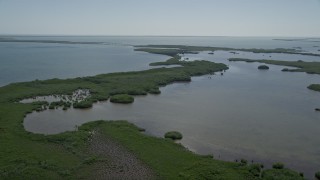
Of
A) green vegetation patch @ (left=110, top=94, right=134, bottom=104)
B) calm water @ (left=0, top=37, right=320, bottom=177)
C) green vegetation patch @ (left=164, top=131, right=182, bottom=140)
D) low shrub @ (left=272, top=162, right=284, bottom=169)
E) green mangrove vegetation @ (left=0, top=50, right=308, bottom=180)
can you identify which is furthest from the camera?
green vegetation patch @ (left=110, top=94, right=134, bottom=104)

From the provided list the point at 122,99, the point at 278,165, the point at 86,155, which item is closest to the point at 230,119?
the point at 278,165

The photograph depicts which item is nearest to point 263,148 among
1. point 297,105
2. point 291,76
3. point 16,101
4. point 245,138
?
point 245,138

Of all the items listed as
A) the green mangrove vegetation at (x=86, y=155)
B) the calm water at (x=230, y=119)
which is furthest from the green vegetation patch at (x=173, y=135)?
the green mangrove vegetation at (x=86, y=155)

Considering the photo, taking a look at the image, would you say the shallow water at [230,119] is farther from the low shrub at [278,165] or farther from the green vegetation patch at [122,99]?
the green vegetation patch at [122,99]

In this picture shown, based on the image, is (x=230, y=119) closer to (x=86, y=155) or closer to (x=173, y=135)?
(x=173, y=135)

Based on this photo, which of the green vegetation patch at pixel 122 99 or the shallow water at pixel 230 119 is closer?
the shallow water at pixel 230 119

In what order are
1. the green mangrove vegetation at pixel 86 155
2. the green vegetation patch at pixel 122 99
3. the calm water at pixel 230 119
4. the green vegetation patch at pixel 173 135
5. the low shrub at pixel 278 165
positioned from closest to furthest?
1. the green mangrove vegetation at pixel 86 155
2. the low shrub at pixel 278 165
3. the calm water at pixel 230 119
4. the green vegetation patch at pixel 173 135
5. the green vegetation patch at pixel 122 99

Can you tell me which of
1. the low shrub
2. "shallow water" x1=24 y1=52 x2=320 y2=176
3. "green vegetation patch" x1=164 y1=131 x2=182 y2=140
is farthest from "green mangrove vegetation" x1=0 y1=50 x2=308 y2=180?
"shallow water" x1=24 y1=52 x2=320 y2=176

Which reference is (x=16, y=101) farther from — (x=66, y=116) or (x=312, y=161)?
(x=312, y=161)

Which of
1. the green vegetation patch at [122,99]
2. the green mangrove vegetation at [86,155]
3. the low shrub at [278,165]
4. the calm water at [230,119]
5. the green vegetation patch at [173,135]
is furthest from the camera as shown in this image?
the green vegetation patch at [122,99]

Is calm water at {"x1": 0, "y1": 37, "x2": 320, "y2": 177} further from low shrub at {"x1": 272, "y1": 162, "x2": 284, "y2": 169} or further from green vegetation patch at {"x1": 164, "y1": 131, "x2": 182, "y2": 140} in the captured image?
low shrub at {"x1": 272, "y1": 162, "x2": 284, "y2": 169}

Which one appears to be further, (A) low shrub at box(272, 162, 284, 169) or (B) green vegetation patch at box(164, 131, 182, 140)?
(B) green vegetation patch at box(164, 131, 182, 140)

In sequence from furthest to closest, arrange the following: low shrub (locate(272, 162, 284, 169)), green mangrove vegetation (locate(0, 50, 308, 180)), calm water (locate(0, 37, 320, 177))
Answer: calm water (locate(0, 37, 320, 177)), low shrub (locate(272, 162, 284, 169)), green mangrove vegetation (locate(0, 50, 308, 180))
